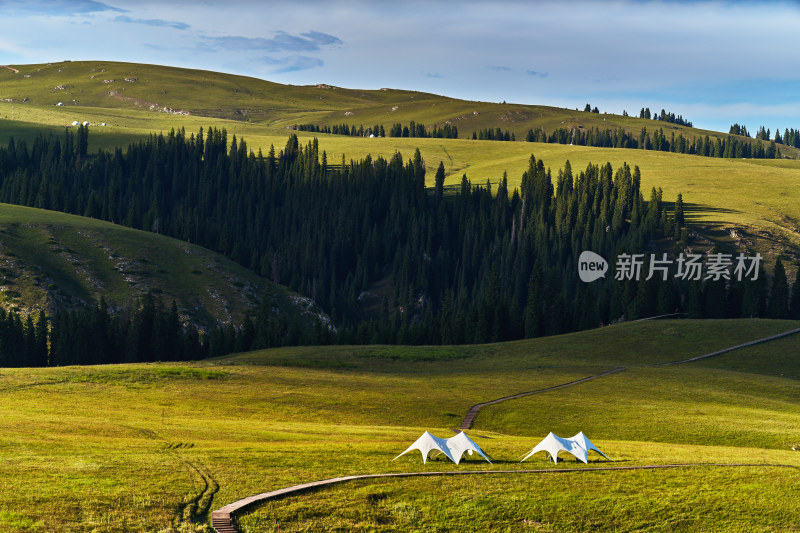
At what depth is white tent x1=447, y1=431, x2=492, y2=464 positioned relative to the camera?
4497 centimetres

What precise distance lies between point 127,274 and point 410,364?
107912mm

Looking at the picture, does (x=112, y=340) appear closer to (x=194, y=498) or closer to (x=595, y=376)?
(x=595, y=376)

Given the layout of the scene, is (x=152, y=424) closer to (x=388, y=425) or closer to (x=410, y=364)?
(x=388, y=425)

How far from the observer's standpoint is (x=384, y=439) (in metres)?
53.7

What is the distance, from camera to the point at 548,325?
16138cm

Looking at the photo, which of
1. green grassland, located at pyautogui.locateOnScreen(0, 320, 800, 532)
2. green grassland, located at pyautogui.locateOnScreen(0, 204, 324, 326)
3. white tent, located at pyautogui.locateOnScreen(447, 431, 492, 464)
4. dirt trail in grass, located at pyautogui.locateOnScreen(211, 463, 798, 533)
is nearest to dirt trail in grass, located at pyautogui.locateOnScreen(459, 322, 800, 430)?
green grassland, located at pyautogui.locateOnScreen(0, 320, 800, 532)

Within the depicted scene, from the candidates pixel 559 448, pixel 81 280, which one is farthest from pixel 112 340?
pixel 559 448

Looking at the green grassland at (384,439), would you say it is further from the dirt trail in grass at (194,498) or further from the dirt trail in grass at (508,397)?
the dirt trail in grass at (508,397)

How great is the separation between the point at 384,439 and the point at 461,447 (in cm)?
968

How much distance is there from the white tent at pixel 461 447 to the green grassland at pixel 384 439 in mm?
1014

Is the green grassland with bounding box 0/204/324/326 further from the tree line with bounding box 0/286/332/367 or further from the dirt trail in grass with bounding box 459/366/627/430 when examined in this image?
the dirt trail in grass with bounding box 459/366/627/430

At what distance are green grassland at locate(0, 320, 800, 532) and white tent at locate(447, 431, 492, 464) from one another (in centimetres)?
101

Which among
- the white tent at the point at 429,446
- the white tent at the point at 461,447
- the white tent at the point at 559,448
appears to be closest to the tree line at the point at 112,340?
the white tent at the point at 429,446

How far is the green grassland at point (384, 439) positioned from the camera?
34156 millimetres
